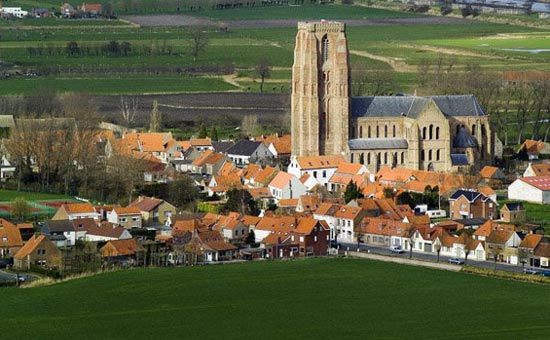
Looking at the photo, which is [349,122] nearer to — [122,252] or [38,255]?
[122,252]

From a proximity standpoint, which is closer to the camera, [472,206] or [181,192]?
[472,206]

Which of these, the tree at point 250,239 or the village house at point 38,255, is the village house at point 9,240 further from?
the tree at point 250,239

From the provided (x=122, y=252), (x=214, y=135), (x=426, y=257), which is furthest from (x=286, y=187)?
(x=214, y=135)

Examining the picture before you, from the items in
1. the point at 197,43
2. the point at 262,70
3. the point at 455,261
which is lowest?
the point at 455,261

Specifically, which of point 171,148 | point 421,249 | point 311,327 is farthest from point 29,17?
point 311,327

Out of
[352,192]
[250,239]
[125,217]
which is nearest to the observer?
[250,239]

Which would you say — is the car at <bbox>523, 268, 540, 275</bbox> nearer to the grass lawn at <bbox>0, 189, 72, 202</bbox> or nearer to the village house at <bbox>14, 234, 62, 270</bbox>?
the village house at <bbox>14, 234, 62, 270</bbox>
